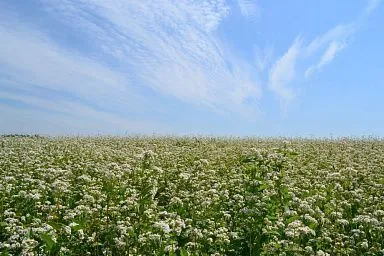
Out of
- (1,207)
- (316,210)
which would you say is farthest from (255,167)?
(1,207)

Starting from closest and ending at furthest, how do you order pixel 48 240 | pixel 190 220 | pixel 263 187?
pixel 48 240 → pixel 190 220 → pixel 263 187

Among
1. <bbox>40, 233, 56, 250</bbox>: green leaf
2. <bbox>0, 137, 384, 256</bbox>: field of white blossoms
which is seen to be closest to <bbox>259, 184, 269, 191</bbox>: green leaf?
<bbox>0, 137, 384, 256</bbox>: field of white blossoms

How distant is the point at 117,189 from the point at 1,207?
2574mm

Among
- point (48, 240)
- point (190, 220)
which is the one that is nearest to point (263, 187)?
point (190, 220)

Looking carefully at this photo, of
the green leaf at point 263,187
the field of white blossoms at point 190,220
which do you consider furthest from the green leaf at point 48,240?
the green leaf at point 263,187

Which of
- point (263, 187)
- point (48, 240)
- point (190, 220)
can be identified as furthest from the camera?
point (263, 187)

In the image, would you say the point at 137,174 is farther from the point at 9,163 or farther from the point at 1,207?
the point at 9,163

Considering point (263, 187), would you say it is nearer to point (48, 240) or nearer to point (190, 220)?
point (190, 220)

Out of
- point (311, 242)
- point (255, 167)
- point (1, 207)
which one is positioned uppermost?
point (255, 167)

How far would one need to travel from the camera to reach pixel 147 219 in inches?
278

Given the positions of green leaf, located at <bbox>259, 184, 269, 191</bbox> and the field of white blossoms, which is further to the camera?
green leaf, located at <bbox>259, 184, 269, 191</bbox>

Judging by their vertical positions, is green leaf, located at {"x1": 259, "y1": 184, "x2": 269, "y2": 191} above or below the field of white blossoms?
above

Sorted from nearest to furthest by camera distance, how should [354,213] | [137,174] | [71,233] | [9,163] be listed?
1. [71,233]
2. [137,174]
3. [354,213]
4. [9,163]

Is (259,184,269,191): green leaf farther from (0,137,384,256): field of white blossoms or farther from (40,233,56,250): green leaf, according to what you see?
(40,233,56,250): green leaf
